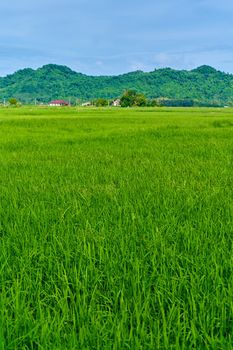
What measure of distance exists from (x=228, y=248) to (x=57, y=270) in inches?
39.4

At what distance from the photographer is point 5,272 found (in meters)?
2.01

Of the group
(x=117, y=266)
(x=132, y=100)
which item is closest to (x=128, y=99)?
(x=132, y=100)

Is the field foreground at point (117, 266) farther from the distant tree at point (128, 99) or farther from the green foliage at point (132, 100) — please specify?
the distant tree at point (128, 99)

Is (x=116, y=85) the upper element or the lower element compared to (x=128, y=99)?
upper

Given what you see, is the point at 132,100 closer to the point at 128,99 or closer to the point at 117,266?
the point at 128,99

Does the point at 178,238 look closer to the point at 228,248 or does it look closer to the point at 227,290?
the point at 228,248

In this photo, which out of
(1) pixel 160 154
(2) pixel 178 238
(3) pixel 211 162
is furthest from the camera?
(1) pixel 160 154

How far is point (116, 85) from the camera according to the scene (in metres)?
167

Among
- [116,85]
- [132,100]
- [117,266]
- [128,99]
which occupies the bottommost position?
[117,266]

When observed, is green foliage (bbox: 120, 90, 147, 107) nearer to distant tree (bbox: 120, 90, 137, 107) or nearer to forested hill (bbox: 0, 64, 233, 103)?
distant tree (bbox: 120, 90, 137, 107)

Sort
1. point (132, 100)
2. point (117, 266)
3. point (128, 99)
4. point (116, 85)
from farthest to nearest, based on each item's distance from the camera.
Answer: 1. point (116, 85)
2. point (128, 99)
3. point (132, 100)
4. point (117, 266)

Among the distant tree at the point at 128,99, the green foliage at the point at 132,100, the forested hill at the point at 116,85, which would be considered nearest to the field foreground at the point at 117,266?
the green foliage at the point at 132,100

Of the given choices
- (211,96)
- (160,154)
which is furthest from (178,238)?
(211,96)

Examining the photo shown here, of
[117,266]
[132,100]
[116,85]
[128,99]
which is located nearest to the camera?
[117,266]
